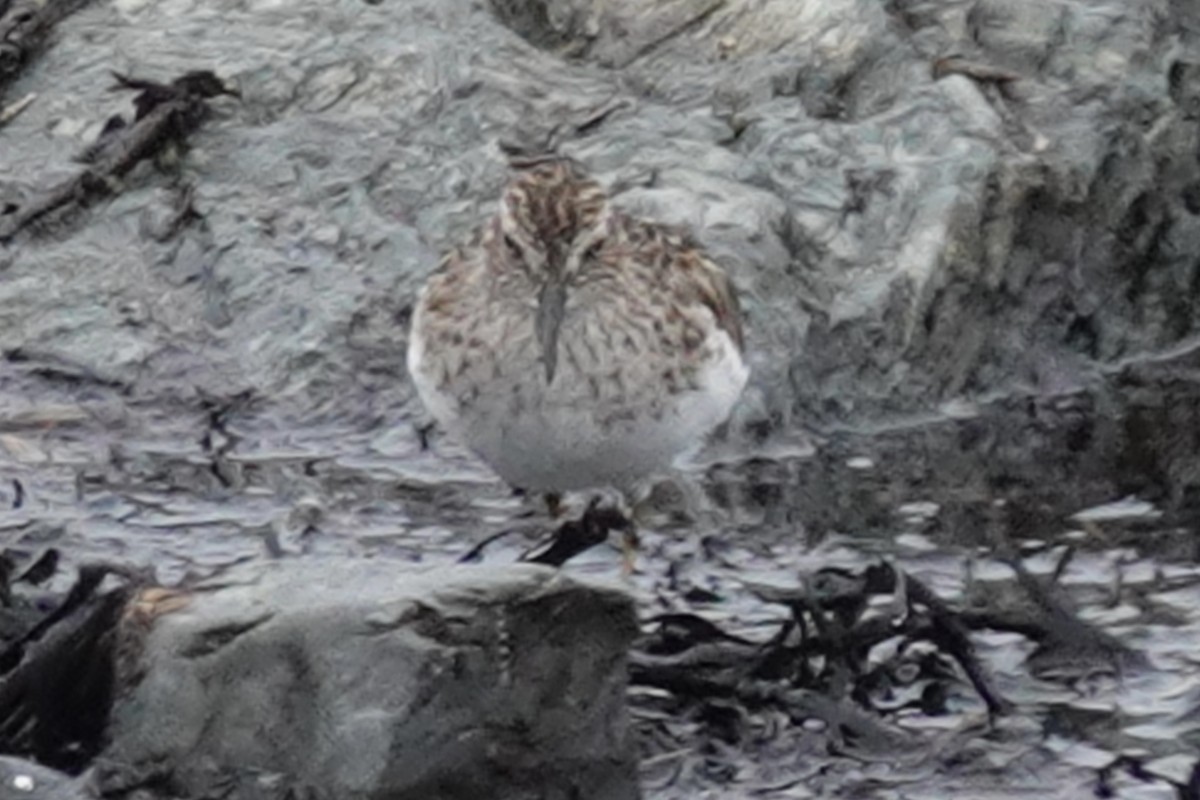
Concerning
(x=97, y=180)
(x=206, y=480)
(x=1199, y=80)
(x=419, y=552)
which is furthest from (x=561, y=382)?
(x=1199, y=80)

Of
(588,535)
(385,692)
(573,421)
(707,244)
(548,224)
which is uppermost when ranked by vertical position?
(548,224)

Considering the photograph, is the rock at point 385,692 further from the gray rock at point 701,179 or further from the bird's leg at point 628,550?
the gray rock at point 701,179

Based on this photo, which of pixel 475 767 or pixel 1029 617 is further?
pixel 1029 617

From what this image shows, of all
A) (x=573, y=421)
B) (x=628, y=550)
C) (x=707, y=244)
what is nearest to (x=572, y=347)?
(x=573, y=421)

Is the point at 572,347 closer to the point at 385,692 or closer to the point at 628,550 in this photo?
the point at 628,550

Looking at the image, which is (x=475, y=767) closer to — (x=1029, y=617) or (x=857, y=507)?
(x=1029, y=617)

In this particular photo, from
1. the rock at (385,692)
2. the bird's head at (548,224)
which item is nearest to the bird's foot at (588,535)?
the bird's head at (548,224)
